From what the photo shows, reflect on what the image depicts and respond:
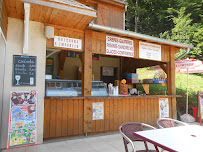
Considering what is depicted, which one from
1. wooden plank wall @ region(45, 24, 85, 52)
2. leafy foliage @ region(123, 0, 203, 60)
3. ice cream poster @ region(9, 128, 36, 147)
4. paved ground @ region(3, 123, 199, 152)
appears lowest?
paved ground @ region(3, 123, 199, 152)

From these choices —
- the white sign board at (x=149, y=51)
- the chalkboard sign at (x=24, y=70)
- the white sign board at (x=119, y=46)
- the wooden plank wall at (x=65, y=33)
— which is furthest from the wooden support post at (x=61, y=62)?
the white sign board at (x=149, y=51)

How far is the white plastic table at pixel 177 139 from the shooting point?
5.42 feet

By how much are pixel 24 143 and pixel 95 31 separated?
11.0ft

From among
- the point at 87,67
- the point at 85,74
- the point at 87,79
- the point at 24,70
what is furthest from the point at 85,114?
the point at 24,70

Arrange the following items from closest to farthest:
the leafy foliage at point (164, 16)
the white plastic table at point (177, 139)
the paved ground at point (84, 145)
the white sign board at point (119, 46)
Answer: the white plastic table at point (177, 139) < the paved ground at point (84, 145) < the white sign board at point (119, 46) < the leafy foliage at point (164, 16)

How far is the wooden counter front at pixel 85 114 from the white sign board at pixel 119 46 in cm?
137

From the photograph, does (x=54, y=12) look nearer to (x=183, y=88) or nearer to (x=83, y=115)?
(x=83, y=115)

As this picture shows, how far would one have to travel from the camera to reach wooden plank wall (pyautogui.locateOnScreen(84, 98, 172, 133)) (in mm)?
4328

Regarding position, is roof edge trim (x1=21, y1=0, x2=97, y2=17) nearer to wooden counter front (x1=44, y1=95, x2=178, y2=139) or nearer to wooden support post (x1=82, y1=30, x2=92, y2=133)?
wooden support post (x1=82, y1=30, x2=92, y2=133)

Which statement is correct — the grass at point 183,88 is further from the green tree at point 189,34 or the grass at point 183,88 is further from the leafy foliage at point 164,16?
the leafy foliage at point 164,16

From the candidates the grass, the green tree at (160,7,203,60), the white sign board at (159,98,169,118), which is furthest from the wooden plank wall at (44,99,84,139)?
the green tree at (160,7,203,60)

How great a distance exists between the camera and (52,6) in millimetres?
2969

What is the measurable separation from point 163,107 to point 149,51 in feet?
7.05

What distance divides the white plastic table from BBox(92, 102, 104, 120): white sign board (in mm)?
2381
